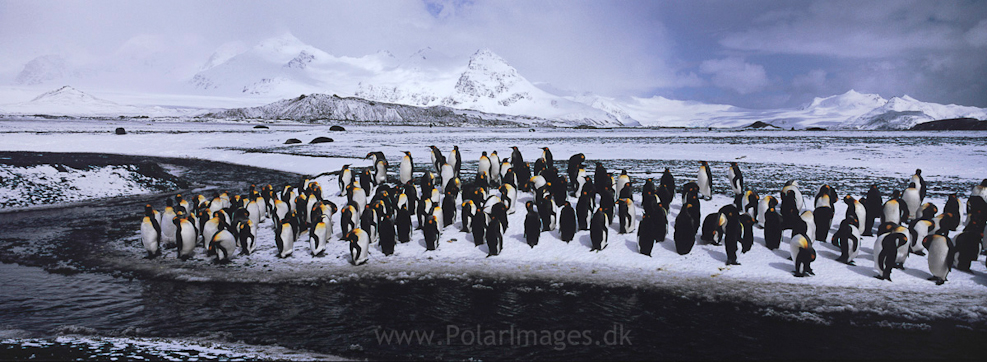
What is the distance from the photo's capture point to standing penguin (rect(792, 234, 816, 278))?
27.0 ft

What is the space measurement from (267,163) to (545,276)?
21.3 meters

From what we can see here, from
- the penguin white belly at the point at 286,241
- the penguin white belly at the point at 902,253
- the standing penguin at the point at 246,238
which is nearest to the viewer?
the penguin white belly at the point at 902,253

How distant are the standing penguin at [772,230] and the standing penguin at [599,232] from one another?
2.87 m

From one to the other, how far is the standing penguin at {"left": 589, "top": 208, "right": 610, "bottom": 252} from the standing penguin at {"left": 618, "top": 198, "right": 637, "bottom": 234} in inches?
26.2

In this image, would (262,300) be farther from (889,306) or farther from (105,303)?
(889,306)

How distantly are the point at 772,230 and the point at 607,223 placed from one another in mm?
3034

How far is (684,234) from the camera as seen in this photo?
9.31m

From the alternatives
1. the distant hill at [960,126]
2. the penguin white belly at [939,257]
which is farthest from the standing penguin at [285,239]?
the distant hill at [960,126]

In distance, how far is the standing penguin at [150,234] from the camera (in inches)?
384

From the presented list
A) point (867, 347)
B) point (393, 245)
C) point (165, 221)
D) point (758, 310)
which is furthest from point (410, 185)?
point (867, 347)

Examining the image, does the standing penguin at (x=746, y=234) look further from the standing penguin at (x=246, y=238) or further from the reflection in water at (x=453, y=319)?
the standing penguin at (x=246, y=238)

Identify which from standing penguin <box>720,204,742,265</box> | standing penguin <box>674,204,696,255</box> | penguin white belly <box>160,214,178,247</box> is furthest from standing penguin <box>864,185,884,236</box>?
penguin white belly <box>160,214,178,247</box>

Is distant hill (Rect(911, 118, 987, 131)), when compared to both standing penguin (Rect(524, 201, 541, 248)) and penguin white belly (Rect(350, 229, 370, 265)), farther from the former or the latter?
penguin white belly (Rect(350, 229, 370, 265))

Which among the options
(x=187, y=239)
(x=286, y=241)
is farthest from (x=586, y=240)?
(x=187, y=239)
